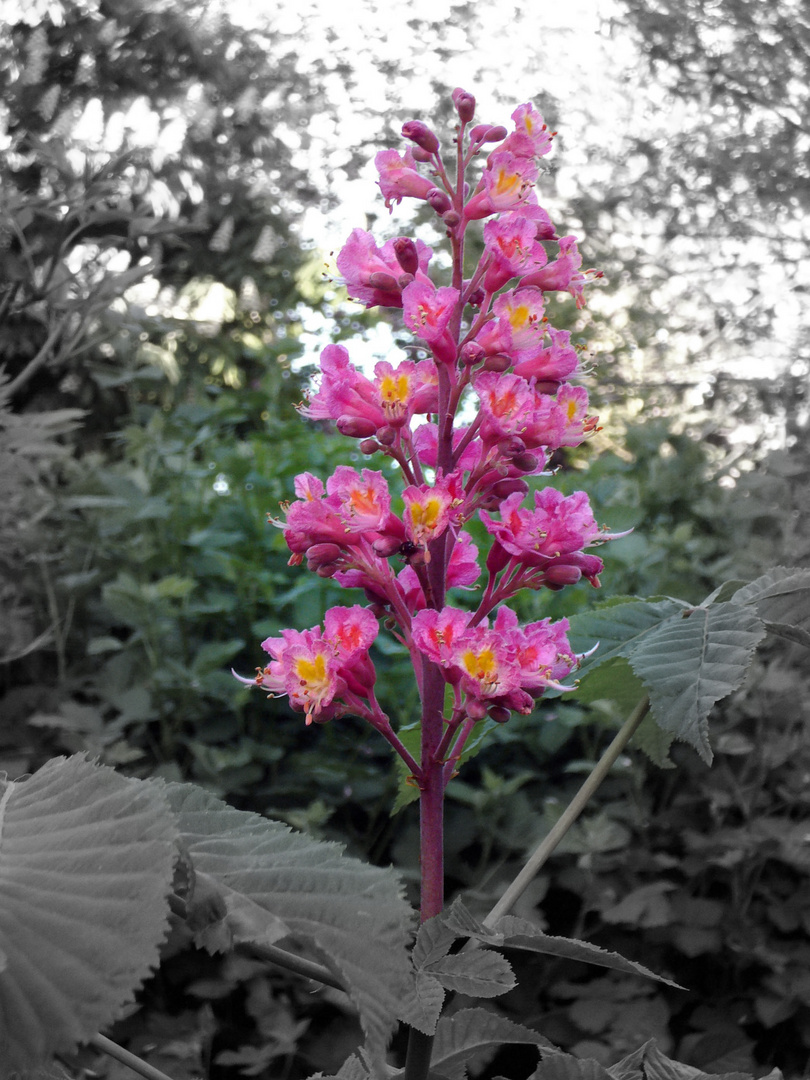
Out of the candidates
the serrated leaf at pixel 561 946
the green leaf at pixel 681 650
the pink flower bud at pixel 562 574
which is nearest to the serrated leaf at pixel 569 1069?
the serrated leaf at pixel 561 946

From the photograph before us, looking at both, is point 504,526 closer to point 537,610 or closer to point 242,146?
point 537,610

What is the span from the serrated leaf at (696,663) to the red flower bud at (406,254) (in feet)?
1.26

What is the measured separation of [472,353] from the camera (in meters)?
0.79

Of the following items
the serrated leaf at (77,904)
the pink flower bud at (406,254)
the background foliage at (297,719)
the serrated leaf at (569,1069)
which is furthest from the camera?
the background foliage at (297,719)

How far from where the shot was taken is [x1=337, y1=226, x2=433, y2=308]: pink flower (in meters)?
0.85

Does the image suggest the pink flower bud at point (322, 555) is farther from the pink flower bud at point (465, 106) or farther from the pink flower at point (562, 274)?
the pink flower bud at point (465, 106)

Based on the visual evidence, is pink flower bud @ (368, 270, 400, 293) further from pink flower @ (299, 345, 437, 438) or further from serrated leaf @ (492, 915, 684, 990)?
serrated leaf @ (492, 915, 684, 990)

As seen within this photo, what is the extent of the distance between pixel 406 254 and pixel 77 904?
576mm

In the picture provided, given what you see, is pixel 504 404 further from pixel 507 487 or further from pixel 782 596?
pixel 782 596

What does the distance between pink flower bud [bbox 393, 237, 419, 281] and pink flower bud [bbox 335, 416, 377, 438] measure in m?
0.14

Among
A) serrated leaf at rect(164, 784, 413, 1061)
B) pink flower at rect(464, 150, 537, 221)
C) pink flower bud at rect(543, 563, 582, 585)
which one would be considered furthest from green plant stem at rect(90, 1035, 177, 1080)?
pink flower at rect(464, 150, 537, 221)

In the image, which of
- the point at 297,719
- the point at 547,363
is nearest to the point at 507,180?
the point at 547,363

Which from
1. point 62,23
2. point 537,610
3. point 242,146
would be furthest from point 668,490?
point 242,146

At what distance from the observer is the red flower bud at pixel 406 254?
0.81 metres
